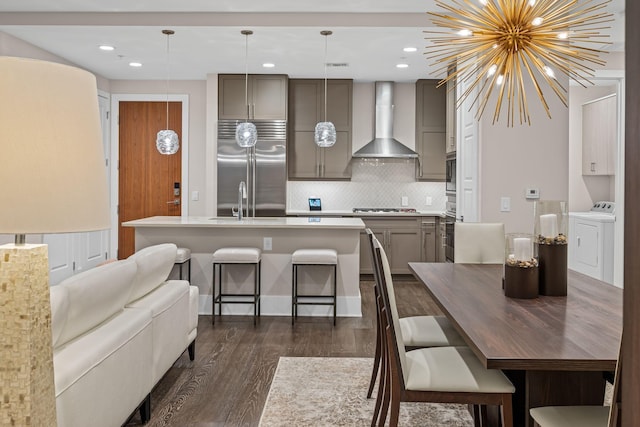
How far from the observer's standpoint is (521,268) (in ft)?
7.66

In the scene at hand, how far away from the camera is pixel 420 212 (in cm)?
714

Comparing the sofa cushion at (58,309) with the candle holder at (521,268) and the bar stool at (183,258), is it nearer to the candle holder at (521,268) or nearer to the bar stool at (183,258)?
the candle holder at (521,268)

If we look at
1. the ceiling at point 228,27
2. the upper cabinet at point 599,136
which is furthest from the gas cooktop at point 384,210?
the upper cabinet at point 599,136

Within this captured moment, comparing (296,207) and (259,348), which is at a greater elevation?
(296,207)

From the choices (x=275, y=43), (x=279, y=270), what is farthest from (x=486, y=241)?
(x=275, y=43)

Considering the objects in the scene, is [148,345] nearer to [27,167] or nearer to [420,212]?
[27,167]

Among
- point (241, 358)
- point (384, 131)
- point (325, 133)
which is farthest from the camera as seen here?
point (384, 131)

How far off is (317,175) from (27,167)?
21.0 ft

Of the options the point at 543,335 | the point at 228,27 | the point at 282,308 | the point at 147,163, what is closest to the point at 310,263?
the point at 282,308

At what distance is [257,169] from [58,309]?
17.1 feet

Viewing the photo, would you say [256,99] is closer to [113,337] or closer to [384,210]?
[384,210]

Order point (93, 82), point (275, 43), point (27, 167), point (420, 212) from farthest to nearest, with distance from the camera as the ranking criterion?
point (420, 212)
point (275, 43)
point (93, 82)
point (27, 167)

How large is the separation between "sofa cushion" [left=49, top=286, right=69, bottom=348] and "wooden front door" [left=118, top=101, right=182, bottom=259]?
5.59 meters

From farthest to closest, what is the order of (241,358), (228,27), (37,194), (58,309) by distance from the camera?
(228,27)
(241,358)
(58,309)
(37,194)
